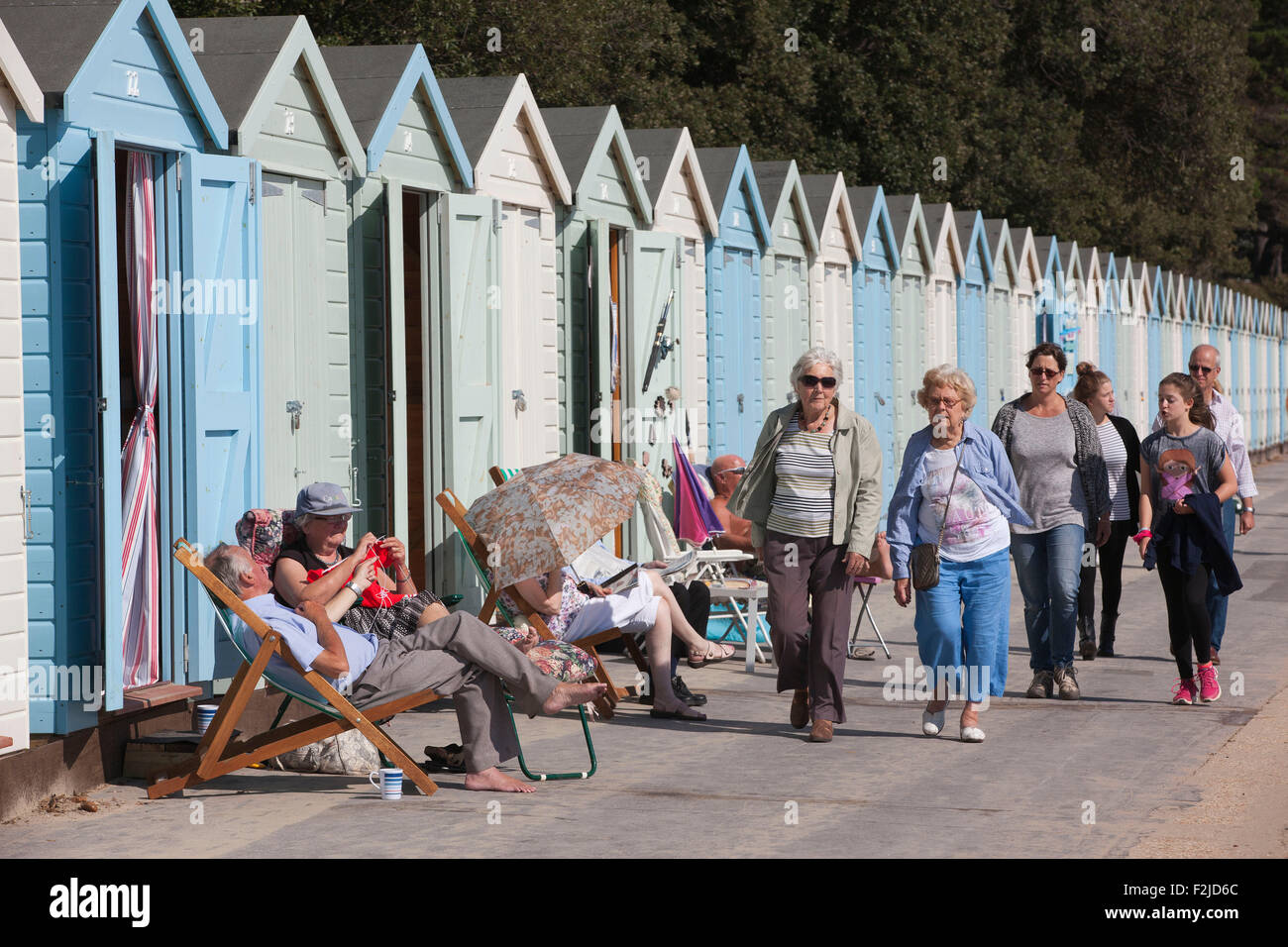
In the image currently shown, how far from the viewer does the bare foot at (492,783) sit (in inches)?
269

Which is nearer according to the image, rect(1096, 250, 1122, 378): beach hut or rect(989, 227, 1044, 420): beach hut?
rect(989, 227, 1044, 420): beach hut

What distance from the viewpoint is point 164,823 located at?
20.9 feet

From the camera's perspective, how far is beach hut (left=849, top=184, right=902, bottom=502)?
55.0 ft


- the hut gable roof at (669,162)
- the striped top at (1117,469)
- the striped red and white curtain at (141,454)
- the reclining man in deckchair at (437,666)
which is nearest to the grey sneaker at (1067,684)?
the striped top at (1117,469)

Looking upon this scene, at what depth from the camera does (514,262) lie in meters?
10.4

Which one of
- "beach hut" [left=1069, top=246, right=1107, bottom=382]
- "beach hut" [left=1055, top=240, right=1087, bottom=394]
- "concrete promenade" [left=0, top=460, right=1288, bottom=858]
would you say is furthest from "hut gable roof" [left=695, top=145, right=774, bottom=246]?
"beach hut" [left=1069, top=246, right=1107, bottom=382]

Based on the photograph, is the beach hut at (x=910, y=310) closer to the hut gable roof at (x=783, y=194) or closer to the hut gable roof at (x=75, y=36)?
the hut gable roof at (x=783, y=194)

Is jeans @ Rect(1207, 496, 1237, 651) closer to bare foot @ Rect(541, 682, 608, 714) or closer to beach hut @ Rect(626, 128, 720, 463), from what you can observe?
beach hut @ Rect(626, 128, 720, 463)

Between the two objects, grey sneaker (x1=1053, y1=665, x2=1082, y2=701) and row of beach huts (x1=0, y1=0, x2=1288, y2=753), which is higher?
row of beach huts (x1=0, y1=0, x2=1288, y2=753)

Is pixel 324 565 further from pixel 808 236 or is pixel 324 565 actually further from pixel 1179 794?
pixel 808 236

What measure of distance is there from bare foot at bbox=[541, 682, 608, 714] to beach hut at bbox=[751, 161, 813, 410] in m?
7.57

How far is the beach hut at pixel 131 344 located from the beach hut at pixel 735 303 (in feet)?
19.7
